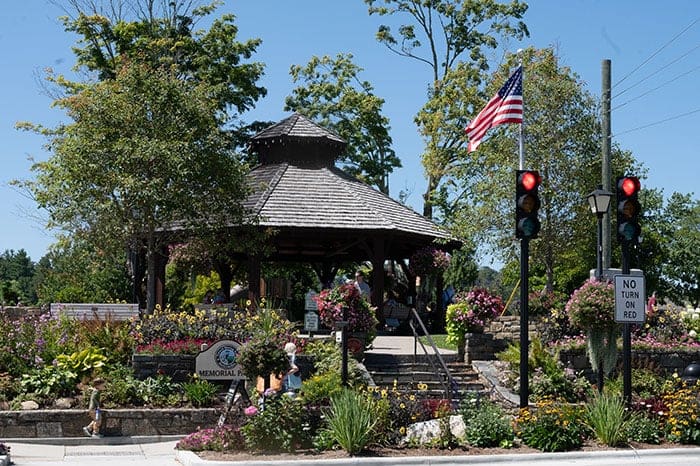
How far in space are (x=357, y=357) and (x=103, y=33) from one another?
21261mm

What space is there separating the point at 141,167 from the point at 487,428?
10891 millimetres

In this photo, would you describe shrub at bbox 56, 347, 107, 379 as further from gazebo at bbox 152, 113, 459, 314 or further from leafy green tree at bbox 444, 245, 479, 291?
leafy green tree at bbox 444, 245, 479, 291

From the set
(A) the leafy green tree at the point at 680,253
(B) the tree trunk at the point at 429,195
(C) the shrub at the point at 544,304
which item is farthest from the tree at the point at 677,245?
(C) the shrub at the point at 544,304

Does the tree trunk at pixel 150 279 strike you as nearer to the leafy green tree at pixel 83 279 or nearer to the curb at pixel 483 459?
the leafy green tree at pixel 83 279

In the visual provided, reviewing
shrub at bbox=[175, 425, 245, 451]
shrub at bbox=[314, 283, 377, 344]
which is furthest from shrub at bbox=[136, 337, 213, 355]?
shrub at bbox=[175, 425, 245, 451]

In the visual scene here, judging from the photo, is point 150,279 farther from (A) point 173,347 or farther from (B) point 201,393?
(B) point 201,393

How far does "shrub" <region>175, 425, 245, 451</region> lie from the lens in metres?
13.6

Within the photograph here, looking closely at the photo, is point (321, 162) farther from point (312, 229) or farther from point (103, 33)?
point (103, 33)

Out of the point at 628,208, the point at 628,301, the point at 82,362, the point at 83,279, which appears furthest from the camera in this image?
the point at 83,279

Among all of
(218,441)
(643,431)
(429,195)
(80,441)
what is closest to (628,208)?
(643,431)

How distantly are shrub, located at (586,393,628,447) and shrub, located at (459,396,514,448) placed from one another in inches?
47.4

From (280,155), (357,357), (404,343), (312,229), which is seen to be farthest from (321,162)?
(357,357)

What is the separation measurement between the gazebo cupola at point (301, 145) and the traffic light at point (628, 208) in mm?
14948

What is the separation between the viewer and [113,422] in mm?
15898
